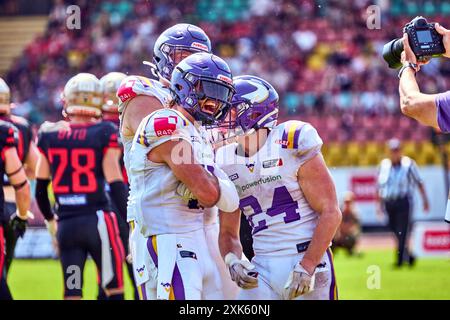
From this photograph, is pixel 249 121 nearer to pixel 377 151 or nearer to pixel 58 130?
pixel 58 130

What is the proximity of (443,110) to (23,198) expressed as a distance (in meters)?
3.44

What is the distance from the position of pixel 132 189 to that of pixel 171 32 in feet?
3.97

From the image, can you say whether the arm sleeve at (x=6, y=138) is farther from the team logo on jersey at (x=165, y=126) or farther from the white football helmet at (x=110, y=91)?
the team logo on jersey at (x=165, y=126)

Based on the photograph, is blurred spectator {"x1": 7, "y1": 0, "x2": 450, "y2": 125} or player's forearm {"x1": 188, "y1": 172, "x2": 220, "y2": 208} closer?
player's forearm {"x1": 188, "y1": 172, "x2": 220, "y2": 208}

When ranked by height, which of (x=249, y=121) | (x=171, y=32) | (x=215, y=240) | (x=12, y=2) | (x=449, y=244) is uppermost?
(x=12, y=2)

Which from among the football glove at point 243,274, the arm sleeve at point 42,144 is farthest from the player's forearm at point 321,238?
the arm sleeve at point 42,144

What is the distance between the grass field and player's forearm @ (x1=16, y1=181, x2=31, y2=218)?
275 centimetres

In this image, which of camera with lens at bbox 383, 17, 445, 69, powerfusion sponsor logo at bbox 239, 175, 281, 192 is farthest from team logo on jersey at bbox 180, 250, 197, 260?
camera with lens at bbox 383, 17, 445, 69

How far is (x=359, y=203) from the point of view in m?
17.5

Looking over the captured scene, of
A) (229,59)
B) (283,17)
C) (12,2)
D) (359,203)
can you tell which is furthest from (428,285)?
(12,2)

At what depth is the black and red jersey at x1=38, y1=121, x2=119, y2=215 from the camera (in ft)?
23.3

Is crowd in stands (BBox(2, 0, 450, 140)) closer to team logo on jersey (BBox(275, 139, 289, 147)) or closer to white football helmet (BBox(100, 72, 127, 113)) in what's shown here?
white football helmet (BBox(100, 72, 127, 113))

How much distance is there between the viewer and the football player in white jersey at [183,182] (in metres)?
4.42

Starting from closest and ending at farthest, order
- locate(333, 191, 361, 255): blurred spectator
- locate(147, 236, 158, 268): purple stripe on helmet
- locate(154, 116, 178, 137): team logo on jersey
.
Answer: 1. locate(154, 116, 178, 137): team logo on jersey
2. locate(147, 236, 158, 268): purple stripe on helmet
3. locate(333, 191, 361, 255): blurred spectator
